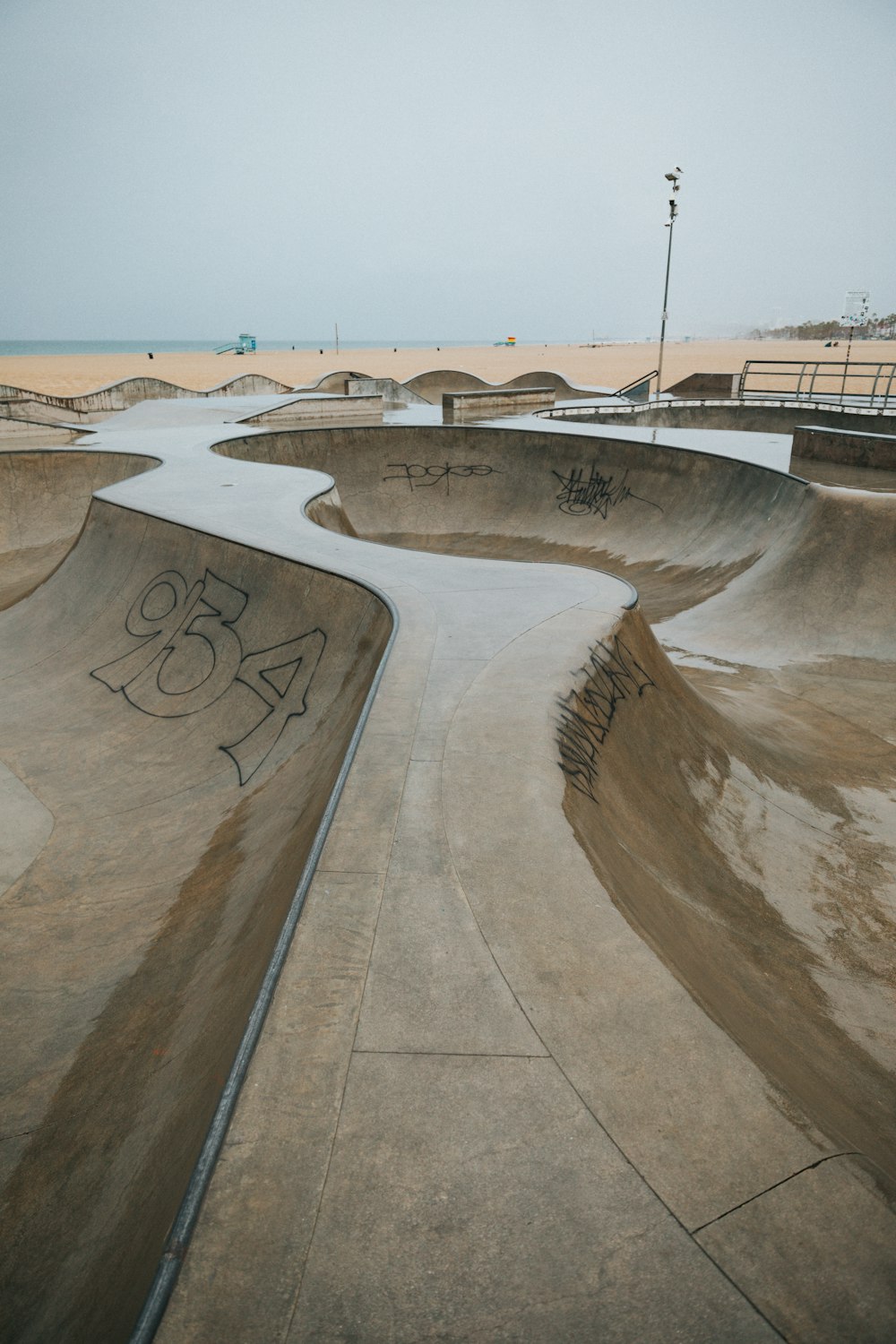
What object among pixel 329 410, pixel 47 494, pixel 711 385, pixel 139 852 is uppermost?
pixel 711 385

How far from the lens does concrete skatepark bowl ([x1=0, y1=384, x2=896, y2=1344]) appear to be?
2137mm

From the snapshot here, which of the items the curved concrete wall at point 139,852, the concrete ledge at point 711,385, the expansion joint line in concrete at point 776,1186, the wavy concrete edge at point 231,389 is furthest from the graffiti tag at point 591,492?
the concrete ledge at point 711,385

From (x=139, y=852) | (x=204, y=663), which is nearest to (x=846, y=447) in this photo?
(x=204, y=663)

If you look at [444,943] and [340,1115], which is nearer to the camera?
[340,1115]

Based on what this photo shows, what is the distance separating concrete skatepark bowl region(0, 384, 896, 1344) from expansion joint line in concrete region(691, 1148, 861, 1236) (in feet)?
0.06

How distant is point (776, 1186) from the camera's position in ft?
7.68

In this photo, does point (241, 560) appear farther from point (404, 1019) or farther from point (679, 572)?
point (679, 572)

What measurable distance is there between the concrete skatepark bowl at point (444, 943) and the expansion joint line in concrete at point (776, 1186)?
0.06 feet

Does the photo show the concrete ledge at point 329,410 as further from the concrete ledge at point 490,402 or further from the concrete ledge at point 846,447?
the concrete ledge at point 846,447

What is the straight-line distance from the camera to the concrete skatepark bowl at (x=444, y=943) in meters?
2.14

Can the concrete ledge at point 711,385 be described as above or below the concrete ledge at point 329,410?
above

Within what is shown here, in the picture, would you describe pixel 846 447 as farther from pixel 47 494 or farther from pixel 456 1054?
pixel 47 494

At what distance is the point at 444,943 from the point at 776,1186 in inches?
54.7

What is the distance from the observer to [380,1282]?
2029mm
